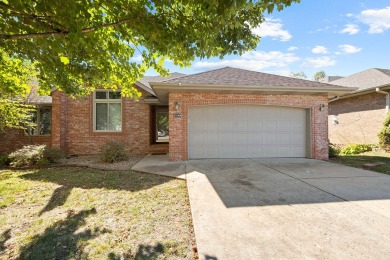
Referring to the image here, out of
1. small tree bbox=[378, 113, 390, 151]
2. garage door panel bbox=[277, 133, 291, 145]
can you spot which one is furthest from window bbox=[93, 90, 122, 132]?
small tree bbox=[378, 113, 390, 151]

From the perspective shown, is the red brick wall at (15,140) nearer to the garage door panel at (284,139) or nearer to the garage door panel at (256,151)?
the garage door panel at (256,151)

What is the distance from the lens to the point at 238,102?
30.0 ft

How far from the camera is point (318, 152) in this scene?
9484 mm

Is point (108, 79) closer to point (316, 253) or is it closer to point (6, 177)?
point (6, 177)

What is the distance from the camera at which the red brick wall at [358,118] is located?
1238 centimetres

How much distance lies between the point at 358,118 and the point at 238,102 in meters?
10.0

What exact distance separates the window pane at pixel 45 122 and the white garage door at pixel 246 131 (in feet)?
30.4

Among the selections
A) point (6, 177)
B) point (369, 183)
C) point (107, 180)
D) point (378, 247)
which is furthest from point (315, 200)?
point (6, 177)

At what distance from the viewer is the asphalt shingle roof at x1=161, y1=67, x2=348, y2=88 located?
8.61 metres

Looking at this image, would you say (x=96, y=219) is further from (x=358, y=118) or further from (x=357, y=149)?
(x=358, y=118)

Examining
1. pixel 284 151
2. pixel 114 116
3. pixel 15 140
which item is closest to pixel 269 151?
pixel 284 151

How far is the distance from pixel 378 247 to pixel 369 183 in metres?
3.56

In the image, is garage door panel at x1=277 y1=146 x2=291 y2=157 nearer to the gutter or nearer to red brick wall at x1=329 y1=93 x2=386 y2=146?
the gutter

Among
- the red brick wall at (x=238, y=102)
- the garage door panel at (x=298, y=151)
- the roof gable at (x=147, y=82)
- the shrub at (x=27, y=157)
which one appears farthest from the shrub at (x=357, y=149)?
the shrub at (x=27, y=157)
